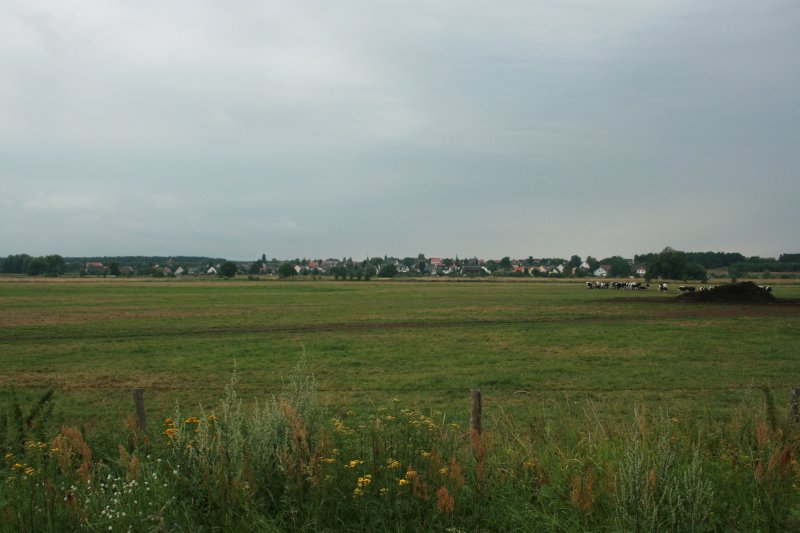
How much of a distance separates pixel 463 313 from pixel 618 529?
3737 centimetres

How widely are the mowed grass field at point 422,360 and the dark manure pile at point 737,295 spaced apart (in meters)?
9.38

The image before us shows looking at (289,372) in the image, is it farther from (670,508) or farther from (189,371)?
(670,508)

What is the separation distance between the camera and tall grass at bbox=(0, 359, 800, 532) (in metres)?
5.01

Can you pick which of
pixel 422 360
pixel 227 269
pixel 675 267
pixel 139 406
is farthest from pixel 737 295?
pixel 227 269

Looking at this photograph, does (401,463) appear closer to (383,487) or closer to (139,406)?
(383,487)

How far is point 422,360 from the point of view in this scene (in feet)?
66.9

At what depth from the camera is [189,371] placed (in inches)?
738

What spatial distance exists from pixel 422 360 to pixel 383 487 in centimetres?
1496

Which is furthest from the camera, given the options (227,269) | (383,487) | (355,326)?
(227,269)

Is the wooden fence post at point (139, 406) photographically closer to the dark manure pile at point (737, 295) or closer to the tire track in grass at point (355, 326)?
the tire track in grass at point (355, 326)

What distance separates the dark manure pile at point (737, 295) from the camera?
47.4 metres

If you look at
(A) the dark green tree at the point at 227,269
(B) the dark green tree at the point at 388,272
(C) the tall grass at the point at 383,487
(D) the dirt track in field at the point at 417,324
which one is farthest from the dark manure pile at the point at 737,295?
(A) the dark green tree at the point at 227,269

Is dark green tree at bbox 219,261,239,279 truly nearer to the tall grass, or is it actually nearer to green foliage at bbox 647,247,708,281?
green foliage at bbox 647,247,708,281

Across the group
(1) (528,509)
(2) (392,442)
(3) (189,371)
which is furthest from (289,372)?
(1) (528,509)
